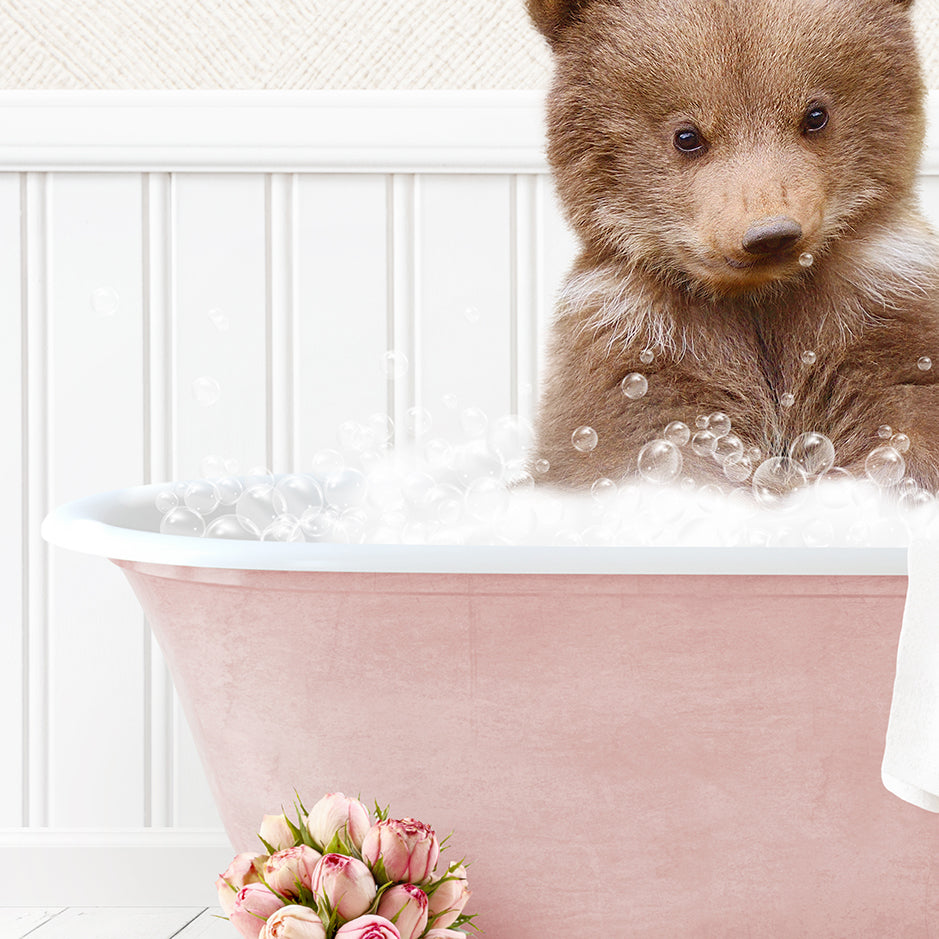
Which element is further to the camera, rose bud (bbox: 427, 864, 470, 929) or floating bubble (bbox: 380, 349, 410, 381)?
floating bubble (bbox: 380, 349, 410, 381)

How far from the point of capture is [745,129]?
0.95 metres

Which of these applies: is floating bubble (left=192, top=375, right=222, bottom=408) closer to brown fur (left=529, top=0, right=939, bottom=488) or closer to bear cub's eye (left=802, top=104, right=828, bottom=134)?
brown fur (left=529, top=0, right=939, bottom=488)

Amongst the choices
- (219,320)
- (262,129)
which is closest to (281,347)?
(219,320)

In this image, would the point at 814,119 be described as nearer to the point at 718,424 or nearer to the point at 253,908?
the point at 718,424

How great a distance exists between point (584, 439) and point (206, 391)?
0.56m

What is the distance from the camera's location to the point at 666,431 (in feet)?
3.22

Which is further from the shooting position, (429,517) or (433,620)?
(429,517)

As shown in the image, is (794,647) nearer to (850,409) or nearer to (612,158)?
(850,409)

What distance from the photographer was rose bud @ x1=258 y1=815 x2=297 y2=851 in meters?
0.78

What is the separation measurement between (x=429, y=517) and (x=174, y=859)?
67cm

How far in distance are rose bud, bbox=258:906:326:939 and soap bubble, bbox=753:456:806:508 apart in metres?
0.58

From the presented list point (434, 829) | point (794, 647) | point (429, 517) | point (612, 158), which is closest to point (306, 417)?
point (429, 517)

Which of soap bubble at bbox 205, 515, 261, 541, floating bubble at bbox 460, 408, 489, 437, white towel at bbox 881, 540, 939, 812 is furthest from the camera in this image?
floating bubble at bbox 460, 408, 489, 437

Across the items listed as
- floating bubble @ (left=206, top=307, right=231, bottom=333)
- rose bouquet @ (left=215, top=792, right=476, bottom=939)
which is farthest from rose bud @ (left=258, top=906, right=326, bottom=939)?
floating bubble @ (left=206, top=307, right=231, bottom=333)
